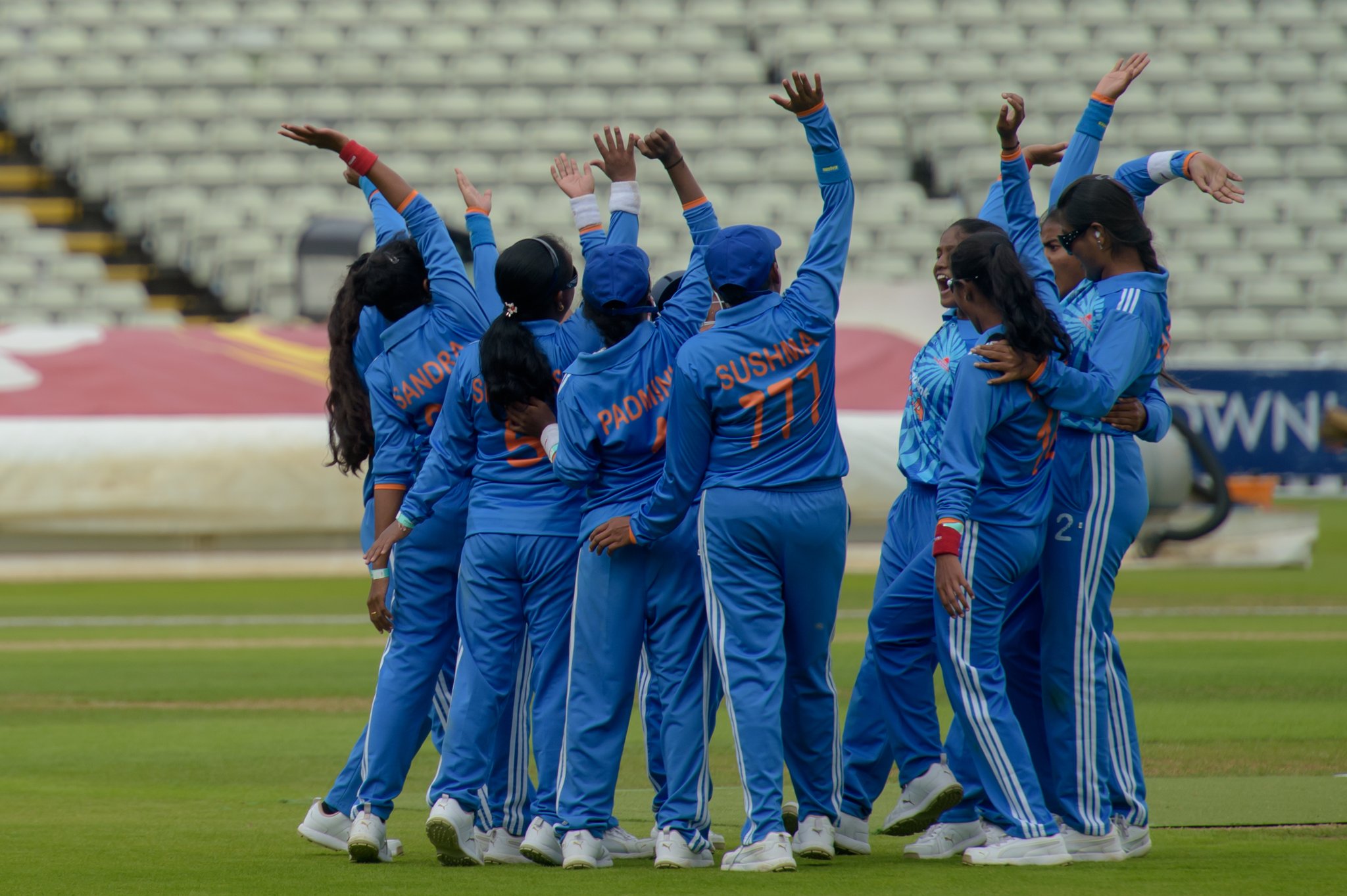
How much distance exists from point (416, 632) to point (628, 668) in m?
0.75

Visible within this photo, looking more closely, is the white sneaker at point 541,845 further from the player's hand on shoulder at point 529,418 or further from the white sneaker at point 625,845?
the player's hand on shoulder at point 529,418

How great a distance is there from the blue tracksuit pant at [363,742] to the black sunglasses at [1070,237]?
2.44m

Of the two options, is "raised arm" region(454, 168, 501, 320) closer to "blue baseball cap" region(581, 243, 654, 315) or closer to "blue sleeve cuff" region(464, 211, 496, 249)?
"blue sleeve cuff" region(464, 211, 496, 249)

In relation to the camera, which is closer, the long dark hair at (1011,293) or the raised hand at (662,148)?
the long dark hair at (1011,293)

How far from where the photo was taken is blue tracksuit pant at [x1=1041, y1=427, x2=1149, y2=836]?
527 cm

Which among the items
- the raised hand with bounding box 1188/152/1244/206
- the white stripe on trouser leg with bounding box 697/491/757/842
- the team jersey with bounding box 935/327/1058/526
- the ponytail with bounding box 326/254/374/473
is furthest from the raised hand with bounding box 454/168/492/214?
the raised hand with bounding box 1188/152/1244/206

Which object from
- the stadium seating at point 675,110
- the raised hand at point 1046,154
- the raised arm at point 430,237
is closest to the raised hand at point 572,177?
the raised arm at point 430,237

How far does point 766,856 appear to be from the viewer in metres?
4.90

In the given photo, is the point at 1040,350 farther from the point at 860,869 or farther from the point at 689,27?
the point at 689,27

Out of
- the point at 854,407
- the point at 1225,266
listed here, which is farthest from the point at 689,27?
the point at 854,407

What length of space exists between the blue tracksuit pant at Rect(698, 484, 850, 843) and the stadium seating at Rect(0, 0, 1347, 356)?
17.8m

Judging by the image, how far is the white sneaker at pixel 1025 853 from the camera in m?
4.99

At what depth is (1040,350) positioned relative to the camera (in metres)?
5.01

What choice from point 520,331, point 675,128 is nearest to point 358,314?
point 520,331
